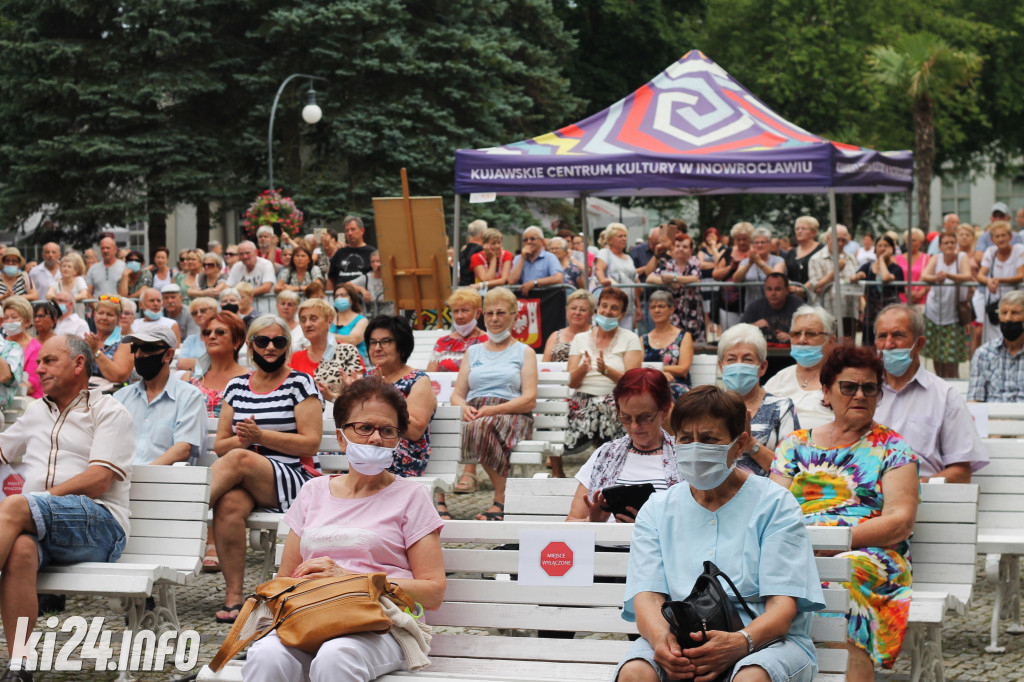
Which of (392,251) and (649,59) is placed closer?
(392,251)

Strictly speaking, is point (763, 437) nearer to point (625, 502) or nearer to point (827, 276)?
point (625, 502)

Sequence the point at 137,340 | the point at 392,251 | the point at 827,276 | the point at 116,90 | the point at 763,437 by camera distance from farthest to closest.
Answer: the point at 116,90, the point at 392,251, the point at 827,276, the point at 137,340, the point at 763,437

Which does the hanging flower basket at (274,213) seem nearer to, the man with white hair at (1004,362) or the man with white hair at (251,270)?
the man with white hair at (251,270)

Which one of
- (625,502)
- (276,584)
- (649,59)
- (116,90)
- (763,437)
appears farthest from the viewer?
(649,59)

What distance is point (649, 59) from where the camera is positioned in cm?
4031

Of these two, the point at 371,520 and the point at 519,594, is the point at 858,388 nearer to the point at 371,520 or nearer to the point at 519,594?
the point at 519,594

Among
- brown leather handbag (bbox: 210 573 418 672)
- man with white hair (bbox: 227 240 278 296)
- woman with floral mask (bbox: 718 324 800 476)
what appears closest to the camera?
brown leather handbag (bbox: 210 573 418 672)

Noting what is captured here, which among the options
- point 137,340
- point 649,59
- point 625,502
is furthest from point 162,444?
point 649,59

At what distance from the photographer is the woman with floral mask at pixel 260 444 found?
728 centimetres

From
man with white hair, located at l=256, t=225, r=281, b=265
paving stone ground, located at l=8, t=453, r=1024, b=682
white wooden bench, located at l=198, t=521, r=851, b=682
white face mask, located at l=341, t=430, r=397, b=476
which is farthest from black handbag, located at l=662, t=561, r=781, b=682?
man with white hair, located at l=256, t=225, r=281, b=265

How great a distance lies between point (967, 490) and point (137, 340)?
4373mm

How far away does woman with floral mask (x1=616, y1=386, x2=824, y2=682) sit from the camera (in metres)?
4.23

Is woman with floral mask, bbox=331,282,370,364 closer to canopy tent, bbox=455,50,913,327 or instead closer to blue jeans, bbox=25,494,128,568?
canopy tent, bbox=455,50,913,327

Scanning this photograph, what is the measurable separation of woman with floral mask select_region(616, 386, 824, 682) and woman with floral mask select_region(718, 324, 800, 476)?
203 cm
